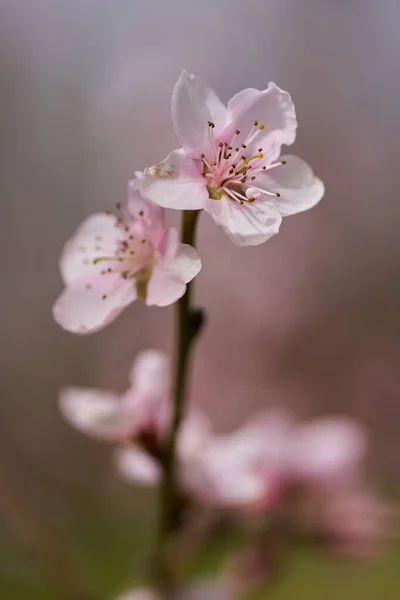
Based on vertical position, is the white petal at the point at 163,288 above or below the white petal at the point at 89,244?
below

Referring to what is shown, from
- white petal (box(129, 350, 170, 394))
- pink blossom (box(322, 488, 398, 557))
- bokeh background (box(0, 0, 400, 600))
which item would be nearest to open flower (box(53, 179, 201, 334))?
white petal (box(129, 350, 170, 394))

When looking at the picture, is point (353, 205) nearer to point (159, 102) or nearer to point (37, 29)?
point (159, 102)

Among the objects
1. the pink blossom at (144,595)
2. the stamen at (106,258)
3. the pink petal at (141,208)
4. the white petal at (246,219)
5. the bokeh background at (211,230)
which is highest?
the bokeh background at (211,230)

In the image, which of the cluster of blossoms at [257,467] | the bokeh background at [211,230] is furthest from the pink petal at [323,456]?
the bokeh background at [211,230]

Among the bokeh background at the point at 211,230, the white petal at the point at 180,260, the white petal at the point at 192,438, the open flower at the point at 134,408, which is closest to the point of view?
the white petal at the point at 180,260

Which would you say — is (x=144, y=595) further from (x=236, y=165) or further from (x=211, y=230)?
(x=211, y=230)

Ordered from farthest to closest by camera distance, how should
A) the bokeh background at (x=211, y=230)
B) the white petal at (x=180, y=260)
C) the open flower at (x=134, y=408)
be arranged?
the bokeh background at (x=211, y=230) < the open flower at (x=134, y=408) < the white petal at (x=180, y=260)

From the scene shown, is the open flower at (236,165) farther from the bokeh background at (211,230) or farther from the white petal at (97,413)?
the bokeh background at (211,230)

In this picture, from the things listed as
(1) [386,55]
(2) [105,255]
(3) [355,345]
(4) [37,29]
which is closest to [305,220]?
(3) [355,345]
